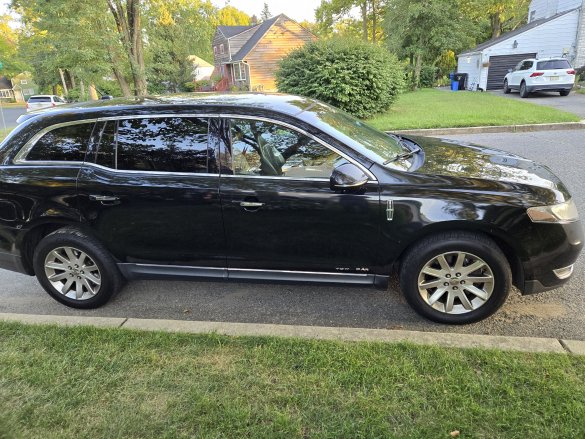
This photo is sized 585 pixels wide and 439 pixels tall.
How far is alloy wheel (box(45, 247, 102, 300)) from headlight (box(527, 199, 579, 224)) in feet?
11.4

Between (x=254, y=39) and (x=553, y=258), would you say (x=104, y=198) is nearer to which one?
(x=553, y=258)

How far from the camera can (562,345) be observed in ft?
9.23

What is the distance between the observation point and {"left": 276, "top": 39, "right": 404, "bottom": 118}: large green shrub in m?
13.0

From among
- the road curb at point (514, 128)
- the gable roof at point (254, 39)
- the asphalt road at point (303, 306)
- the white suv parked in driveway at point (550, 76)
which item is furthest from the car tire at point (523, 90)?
the gable roof at point (254, 39)

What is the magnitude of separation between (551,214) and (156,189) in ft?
9.66

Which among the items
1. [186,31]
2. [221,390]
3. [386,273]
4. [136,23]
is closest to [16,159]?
[221,390]

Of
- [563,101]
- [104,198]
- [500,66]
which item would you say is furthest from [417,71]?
[104,198]

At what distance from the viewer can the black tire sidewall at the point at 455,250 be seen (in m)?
3.04

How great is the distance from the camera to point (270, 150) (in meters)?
3.38

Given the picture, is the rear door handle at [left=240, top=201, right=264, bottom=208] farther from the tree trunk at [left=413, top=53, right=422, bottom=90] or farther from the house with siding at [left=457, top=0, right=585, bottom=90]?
the tree trunk at [left=413, top=53, right=422, bottom=90]

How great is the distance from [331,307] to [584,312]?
6.53 feet

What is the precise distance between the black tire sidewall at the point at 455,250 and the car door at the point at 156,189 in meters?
1.51

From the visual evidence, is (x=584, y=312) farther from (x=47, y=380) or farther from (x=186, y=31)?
(x=186, y=31)

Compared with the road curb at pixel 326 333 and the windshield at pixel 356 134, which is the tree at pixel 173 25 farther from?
the road curb at pixel 326 333
